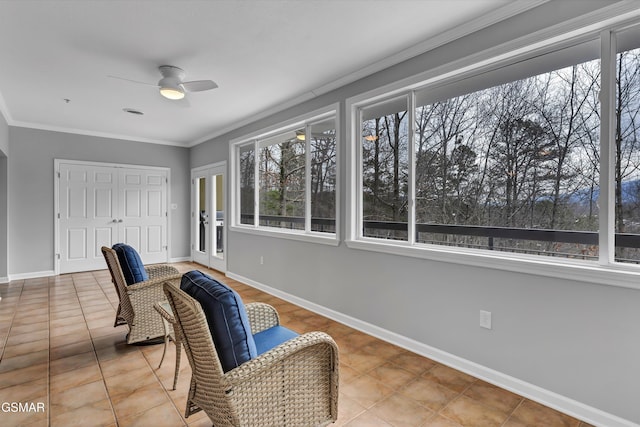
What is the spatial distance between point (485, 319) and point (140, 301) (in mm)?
2741

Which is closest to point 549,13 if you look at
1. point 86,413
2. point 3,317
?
point 86,413

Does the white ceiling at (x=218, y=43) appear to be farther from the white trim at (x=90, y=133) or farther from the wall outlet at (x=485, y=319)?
the wall outlet at (x=485, y=319)

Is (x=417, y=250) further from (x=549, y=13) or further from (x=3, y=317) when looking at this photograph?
(x=3, y=317)

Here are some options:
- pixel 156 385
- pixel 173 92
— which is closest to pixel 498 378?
pixel 156 385

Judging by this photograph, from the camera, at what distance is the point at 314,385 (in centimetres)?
157

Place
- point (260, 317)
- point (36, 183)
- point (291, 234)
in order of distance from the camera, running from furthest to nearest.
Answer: point (36, 183)
point (291, 234)
point (260, 317)

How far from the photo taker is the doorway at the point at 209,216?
605cm

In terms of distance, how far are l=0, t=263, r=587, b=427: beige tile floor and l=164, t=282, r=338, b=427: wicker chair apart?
47 cm

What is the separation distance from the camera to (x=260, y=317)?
6.76 feet

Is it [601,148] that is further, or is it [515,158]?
[515,158]

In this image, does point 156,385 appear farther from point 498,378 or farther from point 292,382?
point 498,378

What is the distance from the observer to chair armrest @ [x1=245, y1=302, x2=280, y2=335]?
2029 millimetres

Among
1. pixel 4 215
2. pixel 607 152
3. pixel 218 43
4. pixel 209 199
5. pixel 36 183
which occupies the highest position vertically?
pixel 218 43

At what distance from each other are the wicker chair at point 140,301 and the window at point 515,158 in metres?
2.05
